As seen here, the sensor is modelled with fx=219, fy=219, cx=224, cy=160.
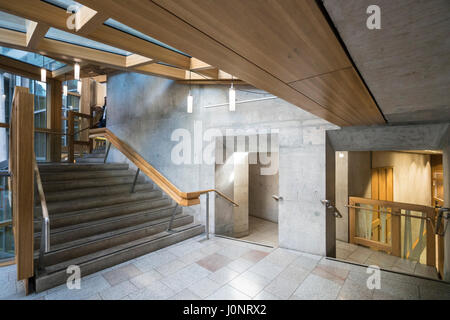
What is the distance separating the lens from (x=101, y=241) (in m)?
3.48

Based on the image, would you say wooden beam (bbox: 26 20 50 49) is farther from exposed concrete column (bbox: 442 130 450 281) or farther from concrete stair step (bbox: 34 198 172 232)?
exposed concrete column (bbox: 442 130 450 281)

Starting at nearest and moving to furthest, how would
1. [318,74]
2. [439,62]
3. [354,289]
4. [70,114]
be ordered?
[439,62]
[318,74]
[354,289]
[70,114]

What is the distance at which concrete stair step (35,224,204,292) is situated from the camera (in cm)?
270

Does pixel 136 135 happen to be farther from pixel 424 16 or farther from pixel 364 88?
pixel 424 16

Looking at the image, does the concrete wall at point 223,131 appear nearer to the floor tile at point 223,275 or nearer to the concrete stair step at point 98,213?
the concrete stair step at point 98,213

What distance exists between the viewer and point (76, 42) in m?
3.54

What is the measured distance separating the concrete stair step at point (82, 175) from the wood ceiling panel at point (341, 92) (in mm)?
4918

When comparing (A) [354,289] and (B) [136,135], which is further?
(B) [136,135]

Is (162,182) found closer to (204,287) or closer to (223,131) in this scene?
(223,131)

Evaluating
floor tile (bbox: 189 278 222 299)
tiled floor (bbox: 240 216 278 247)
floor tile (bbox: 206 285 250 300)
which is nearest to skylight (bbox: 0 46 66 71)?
floor tile (bbox: 189 278 222 299)

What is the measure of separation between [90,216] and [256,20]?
4246 millimetres
